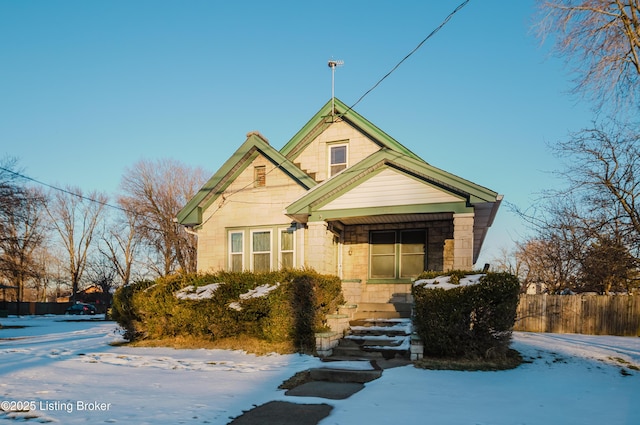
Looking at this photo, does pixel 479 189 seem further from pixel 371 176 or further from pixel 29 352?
pixel 29 352

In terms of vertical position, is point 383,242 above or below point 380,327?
above

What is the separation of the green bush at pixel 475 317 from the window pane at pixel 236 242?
8393 mm

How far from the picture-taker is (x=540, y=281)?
1110 inches

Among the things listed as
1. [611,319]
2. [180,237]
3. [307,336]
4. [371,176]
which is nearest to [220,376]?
[307,336]

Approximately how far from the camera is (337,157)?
15.6 metres

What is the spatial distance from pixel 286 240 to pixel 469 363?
787 cm

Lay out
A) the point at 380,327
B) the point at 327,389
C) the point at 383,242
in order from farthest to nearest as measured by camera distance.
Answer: the point at 383,242 → the point at 380,327 → the point at 327,389

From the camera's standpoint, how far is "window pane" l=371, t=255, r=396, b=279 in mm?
13805

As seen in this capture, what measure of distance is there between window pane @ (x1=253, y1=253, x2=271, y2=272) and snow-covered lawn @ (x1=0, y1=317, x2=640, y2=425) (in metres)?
5.23

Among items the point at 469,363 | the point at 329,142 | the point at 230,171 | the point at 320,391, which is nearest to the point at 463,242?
the point at 469,363

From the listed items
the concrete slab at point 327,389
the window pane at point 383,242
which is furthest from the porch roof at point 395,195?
the concrete slab at point 327,389

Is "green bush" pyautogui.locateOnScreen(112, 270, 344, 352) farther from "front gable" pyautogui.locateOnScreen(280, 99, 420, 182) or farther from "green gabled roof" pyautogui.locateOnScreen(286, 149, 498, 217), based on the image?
"front gable" pyautogui.locateOnScreen(280, 99, 420, 182)

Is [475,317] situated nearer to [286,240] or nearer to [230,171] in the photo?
[286,240]

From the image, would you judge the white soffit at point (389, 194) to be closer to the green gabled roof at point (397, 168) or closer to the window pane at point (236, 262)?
the green gabled roof at point (397, 168)
